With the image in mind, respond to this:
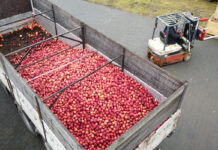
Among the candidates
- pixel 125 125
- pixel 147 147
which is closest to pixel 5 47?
pixel 125 125

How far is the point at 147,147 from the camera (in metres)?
4.24

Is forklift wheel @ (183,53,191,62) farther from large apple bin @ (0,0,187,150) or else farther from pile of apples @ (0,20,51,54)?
pile of apples @ (0,20,51,54)

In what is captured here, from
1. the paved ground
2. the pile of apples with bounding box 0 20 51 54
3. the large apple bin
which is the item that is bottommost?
the paved ground

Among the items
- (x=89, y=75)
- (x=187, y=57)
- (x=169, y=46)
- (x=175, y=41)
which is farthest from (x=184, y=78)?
(x=89, y=75)

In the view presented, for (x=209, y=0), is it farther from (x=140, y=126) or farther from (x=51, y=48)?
(x=140, y=126)

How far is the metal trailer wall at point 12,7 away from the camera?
29.8ft

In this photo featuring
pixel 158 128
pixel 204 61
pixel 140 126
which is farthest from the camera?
pixel 204 61

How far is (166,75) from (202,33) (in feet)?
16.9

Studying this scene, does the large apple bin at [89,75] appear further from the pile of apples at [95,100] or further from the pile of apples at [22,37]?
the pile of apples at [22,37]

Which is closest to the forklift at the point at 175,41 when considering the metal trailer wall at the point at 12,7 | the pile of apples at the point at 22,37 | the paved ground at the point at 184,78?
the paved ground at the point at 184,78

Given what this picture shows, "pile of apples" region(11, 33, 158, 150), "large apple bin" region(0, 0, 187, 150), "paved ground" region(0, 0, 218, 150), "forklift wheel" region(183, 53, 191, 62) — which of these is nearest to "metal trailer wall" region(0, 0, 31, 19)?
"large apple bin" region(0, 0, 187, 150)

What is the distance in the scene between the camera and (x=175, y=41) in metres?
8.65

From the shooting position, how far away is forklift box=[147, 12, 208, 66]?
8.29m

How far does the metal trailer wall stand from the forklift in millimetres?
5830
